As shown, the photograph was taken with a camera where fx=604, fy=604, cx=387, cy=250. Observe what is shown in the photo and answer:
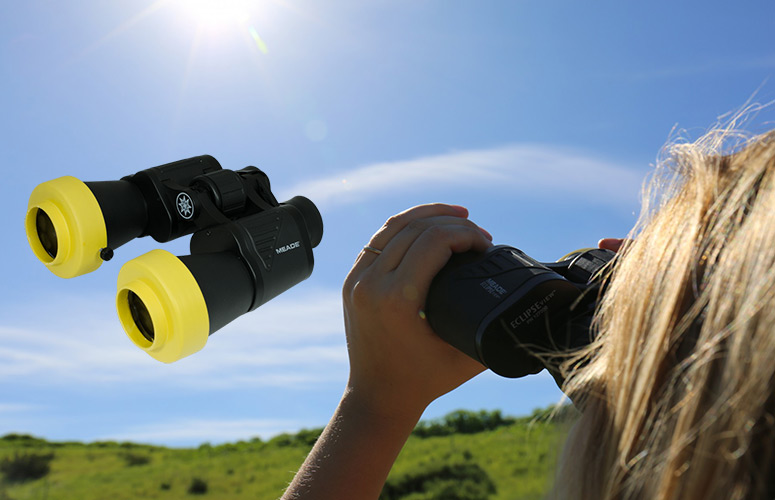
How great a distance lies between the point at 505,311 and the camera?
3.45 ft

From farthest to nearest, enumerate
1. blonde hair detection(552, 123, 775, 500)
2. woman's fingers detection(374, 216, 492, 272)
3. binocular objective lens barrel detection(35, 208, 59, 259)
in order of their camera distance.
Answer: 1. binocular objective lens barrel detection(35, 208, 59, 259)
2. woman's fingers detection(374, 216, 492, 272)
3. blonde hair detection(552, 123, 775, 500)

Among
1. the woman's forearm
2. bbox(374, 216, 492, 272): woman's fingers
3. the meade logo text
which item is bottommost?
the woman's forearm

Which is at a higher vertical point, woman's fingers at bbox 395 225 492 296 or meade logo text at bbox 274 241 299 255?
meade logo text at bbox 274 241 299 255

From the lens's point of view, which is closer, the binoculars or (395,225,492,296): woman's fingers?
(395,225,492,296): woman's fingers

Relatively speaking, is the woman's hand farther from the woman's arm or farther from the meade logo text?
the meade logo text

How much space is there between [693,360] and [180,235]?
57.7 inches

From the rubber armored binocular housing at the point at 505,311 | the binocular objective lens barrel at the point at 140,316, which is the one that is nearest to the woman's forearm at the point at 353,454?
the rubber armored binocular housing at the point at 505,311

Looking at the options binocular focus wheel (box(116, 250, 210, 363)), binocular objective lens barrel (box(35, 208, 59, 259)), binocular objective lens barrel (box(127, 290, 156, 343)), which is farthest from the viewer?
binocular objective lens barrel (box(35, 208, 59, 259))

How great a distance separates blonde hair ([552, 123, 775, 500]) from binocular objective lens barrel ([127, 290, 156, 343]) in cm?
108

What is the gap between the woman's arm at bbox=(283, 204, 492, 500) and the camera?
3.46 feet

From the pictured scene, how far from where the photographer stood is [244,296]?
1.49m

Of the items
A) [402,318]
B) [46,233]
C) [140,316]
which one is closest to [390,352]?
[402,318]

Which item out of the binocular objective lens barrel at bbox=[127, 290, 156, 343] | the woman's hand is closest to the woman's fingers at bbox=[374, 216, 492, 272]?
the woman's hand

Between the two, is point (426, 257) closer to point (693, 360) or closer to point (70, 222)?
point (693, 360)
